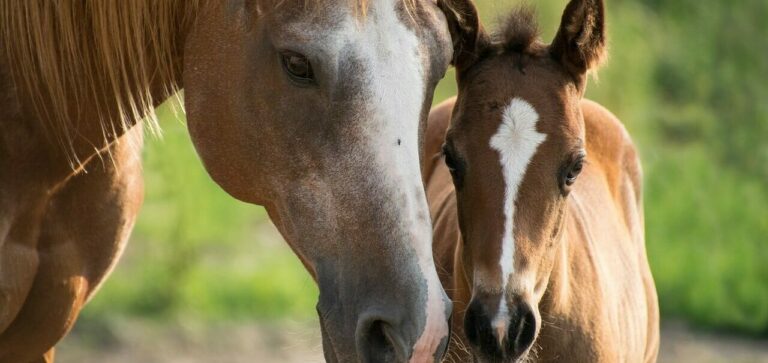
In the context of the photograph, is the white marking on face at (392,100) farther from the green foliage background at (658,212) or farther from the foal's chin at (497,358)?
the green foliage background at (658,212)

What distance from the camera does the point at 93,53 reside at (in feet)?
9.57

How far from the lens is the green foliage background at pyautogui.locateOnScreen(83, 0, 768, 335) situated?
7.52 meters

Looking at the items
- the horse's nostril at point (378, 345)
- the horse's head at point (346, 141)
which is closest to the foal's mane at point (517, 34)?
the horse's head at point (346, 141)

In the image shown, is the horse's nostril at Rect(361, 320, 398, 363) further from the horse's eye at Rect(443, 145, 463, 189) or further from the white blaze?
the horse's eye at Rect(443, 145, 463, 189)

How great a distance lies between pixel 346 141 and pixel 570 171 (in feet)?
2.96

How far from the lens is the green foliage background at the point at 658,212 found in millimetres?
7520

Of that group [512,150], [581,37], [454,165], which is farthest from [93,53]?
[581,37]

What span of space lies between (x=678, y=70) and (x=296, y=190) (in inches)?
352

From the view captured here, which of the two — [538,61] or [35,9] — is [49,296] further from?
[538,61]

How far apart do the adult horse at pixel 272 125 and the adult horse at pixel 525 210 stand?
1.72ft

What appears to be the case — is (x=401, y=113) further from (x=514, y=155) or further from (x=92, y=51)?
(x=92, y=51)

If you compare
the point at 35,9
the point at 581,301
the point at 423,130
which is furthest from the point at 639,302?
the point at 35,9

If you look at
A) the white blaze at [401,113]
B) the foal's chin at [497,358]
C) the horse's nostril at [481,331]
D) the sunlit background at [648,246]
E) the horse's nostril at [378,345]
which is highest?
the white blaze at [401,113]

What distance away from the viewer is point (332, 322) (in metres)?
2.54
